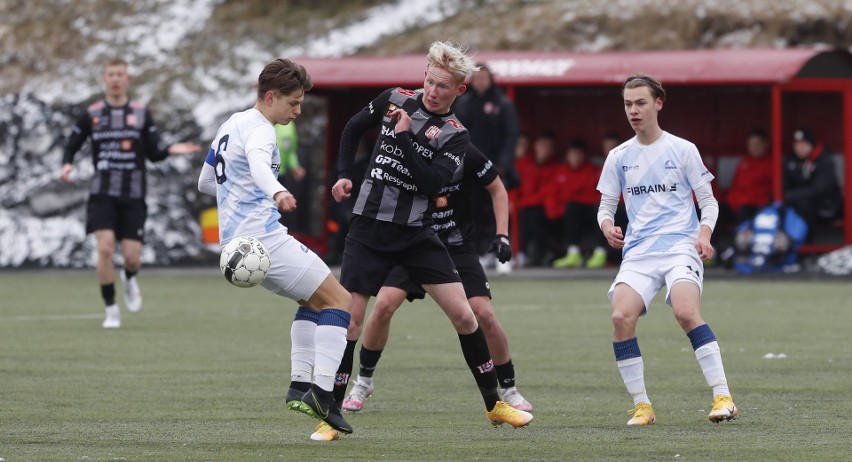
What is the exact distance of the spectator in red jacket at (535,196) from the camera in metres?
21.7

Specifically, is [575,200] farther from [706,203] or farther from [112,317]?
[706,203]

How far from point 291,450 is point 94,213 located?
7.46 metres

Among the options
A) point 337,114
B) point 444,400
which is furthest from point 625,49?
point 444,400

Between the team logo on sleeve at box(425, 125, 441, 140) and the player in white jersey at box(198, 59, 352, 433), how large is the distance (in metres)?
0.63

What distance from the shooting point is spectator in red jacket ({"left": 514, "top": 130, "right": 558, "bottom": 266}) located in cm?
2167

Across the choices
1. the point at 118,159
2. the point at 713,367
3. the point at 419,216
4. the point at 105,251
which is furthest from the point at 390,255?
the point at 118,159

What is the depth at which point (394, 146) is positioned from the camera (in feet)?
26.0

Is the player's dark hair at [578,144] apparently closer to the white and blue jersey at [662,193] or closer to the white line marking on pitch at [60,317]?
the white line marking on pitch at [60,317]

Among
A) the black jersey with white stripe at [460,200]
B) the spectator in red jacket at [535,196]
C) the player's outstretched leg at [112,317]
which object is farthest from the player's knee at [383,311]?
the spectator in red jacket at [535,196]

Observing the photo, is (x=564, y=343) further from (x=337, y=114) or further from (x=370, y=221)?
(x=337, y=114)

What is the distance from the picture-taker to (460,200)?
349 inches

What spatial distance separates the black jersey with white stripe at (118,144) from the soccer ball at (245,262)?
699 cm

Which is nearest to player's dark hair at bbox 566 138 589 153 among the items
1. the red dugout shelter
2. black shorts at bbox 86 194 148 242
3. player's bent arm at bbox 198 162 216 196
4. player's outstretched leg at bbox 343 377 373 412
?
the red dugout shelter

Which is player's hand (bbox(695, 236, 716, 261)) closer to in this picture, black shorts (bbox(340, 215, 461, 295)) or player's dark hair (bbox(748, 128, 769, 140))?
black shorts (bbox(340, 215, 461, 295))
